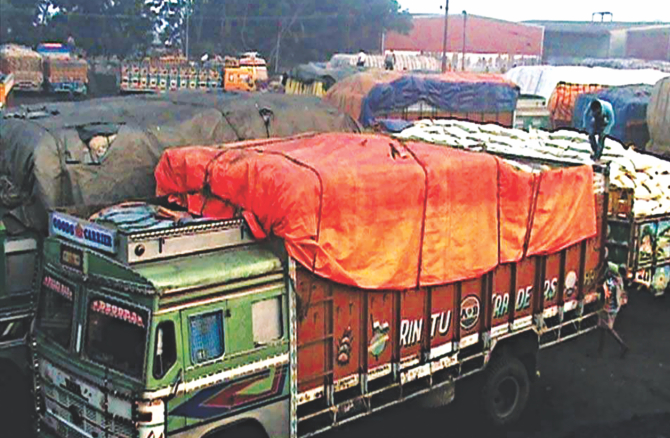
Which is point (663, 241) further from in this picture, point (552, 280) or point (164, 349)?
point (164, 349)

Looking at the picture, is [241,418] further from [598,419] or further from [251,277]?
[598,419]

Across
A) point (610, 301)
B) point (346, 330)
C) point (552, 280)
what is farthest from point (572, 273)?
point (346, 330)

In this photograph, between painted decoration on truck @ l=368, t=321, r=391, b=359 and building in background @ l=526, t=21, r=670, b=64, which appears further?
building in background @ l=526, t=21, r=670, b=64

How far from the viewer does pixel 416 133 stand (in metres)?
16.1

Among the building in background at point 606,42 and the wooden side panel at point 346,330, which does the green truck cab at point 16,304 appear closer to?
the wooden side panel at point 346,330

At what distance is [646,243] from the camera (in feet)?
39.0

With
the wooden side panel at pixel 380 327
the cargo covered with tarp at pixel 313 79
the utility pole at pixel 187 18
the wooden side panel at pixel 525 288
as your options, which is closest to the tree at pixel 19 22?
the utility pole at pixel 187 18

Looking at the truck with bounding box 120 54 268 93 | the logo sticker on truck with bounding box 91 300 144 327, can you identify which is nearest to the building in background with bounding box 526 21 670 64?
the truck with bounding box 120 54 268 93

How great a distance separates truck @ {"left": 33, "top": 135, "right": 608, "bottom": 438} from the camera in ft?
19.6

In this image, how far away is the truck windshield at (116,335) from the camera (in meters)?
5.93

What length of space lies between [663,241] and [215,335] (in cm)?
820

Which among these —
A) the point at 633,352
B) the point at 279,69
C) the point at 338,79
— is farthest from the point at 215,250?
the point at 279,69

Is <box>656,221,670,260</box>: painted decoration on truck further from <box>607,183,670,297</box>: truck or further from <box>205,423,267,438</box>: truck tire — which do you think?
<box>205,423,267,438</box>: truck tire

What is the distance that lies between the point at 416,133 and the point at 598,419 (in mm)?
7816
